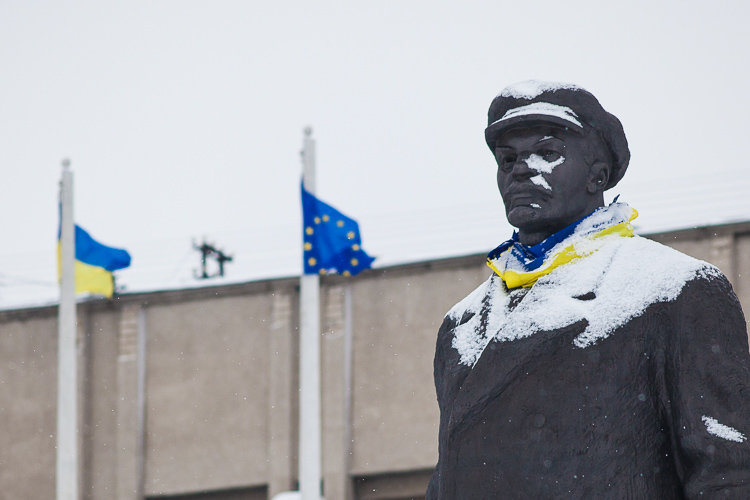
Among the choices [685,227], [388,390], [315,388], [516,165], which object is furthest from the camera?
[388,390]

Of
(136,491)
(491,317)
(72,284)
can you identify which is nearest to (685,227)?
(72,284)

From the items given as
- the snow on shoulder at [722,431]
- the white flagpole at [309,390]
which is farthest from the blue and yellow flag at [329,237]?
the snow on shoulder at [722,431]

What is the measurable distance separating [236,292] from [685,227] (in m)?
7.19

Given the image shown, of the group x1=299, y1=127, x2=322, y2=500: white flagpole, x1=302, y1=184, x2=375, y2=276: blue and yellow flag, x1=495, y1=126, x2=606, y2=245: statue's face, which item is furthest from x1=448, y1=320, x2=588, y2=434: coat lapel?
x1=302, y1=184, x2=375, y2=276: blue and yellow flag

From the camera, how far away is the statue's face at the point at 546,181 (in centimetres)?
313

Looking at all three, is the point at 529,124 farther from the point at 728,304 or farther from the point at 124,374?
the point at 124,374

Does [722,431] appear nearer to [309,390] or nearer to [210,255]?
[309,390]

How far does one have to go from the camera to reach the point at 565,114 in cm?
314

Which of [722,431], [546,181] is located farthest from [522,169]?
[722,431]

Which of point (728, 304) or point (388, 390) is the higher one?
point (728, 304)

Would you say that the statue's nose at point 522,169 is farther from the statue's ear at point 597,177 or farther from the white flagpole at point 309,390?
the white flagpole at point 309,390

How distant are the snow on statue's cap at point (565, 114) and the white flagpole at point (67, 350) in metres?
12.7

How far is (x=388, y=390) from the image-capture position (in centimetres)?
1998

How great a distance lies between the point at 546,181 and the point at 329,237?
10460mm
